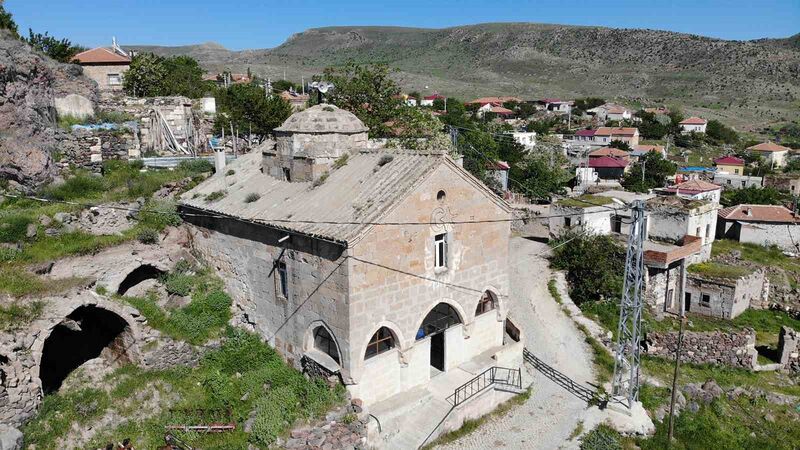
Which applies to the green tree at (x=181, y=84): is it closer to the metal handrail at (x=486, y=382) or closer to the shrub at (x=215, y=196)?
the shrub at (x=215, y=196)

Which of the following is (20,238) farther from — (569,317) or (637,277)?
(569,317)

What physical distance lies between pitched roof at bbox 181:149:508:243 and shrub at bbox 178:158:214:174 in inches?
263

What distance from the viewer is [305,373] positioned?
16.3 m

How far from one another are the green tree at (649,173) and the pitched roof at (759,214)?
12934 millimetres

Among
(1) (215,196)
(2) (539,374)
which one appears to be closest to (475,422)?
(2) (539,374)

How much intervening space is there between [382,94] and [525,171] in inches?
944

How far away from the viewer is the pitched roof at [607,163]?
60.3m

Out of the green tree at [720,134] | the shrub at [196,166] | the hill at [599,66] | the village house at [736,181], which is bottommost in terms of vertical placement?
the village house at [736,181]

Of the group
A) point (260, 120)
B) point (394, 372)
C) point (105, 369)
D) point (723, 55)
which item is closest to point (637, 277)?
point (394, 372)

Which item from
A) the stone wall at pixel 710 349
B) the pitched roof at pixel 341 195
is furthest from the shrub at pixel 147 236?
the stone wall at pixel 710 349

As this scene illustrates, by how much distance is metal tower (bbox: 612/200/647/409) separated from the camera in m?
15.4

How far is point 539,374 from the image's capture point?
1947cm

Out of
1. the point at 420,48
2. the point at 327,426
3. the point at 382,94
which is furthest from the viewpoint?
the point at 420,48

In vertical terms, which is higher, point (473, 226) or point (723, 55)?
point (723, 55)
